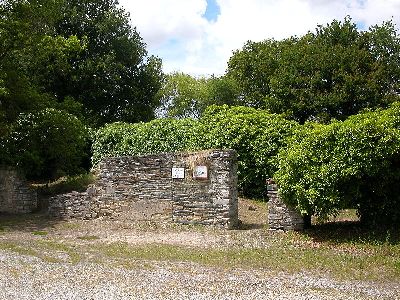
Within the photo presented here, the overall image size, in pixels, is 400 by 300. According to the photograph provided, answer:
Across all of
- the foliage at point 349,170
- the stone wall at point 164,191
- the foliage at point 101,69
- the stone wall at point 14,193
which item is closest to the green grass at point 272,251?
the foliage at point 349,170

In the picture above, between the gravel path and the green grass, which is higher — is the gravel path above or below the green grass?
below

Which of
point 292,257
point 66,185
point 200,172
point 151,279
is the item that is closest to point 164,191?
point 200,172

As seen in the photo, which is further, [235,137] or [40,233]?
[235,137]

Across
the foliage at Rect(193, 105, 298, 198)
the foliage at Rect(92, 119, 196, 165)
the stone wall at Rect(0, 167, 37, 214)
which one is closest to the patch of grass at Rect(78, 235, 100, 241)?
the stone wall at Rect(0, 167, 37, 214)

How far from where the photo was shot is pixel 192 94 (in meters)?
52.3

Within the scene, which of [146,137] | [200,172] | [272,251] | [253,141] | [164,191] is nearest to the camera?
[272,251]

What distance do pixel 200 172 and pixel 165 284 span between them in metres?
6.32

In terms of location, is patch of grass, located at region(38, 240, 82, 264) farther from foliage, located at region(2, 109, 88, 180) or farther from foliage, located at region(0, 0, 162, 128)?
foliage, located at region(0, 0, 162, 128)

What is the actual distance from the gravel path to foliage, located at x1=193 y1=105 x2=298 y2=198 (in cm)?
916

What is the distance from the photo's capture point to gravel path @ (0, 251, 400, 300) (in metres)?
7.73

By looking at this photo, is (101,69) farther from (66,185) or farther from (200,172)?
(200,172)

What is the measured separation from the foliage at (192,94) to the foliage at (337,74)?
11.7 feet

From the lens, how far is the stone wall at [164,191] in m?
14.3

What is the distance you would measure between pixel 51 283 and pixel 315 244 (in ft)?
19.9
